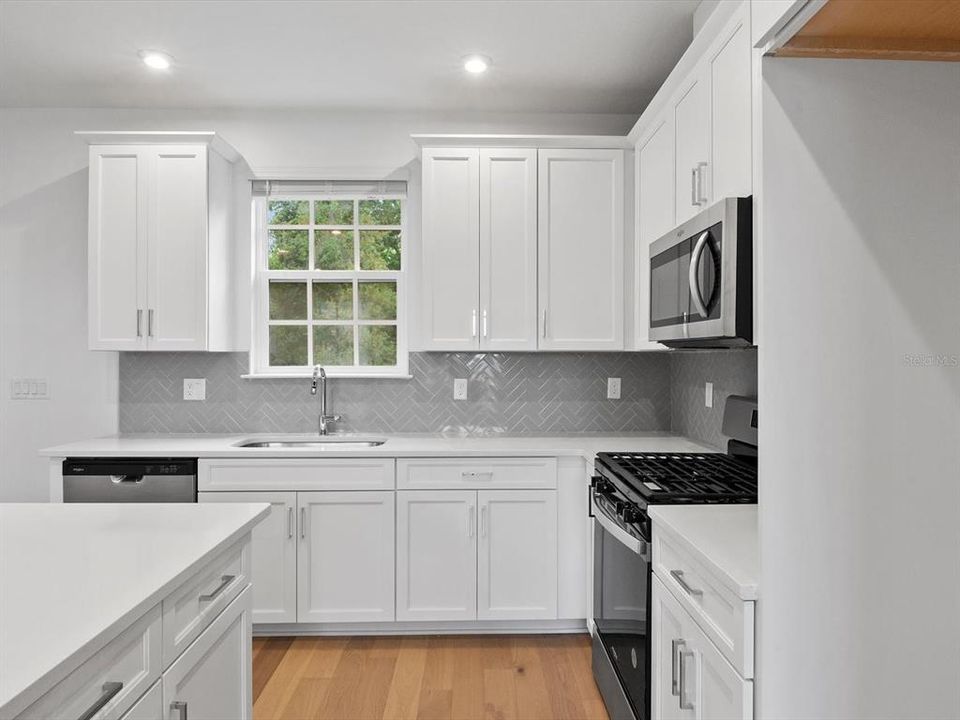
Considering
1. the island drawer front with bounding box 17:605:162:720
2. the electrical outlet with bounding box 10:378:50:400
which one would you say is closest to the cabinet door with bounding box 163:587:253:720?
the island drawer front with bounding box 17:605:162:720

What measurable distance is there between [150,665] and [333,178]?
2929 millimetres

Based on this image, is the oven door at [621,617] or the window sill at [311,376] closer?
the oven door at [621,617]

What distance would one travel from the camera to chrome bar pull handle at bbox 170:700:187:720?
1.26 meters

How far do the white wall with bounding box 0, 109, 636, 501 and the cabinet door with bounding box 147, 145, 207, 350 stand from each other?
1.23 feet

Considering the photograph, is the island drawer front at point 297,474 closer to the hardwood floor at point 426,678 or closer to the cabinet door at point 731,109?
the hardwood floor at point 426,678

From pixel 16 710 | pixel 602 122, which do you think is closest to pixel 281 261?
pixel 602 122

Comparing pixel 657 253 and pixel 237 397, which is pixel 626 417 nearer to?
pixel 657 253

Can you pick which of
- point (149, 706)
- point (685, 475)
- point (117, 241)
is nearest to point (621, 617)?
point (685, 475)

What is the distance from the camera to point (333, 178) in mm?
3648

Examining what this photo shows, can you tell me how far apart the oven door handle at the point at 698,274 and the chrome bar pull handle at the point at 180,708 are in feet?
5.13

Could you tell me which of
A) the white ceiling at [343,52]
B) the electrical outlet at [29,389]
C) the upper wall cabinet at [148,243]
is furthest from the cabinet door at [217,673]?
the electrical outlet at [29,389]

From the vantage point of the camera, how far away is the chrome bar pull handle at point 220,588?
143 centimetres

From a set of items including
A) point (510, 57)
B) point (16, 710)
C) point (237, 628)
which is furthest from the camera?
point (510, 57)

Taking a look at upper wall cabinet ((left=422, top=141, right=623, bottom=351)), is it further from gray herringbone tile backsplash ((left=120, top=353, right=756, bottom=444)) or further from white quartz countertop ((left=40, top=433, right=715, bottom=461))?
white quartz countertop ((left=40, top=433, right=715, bottom=461))
